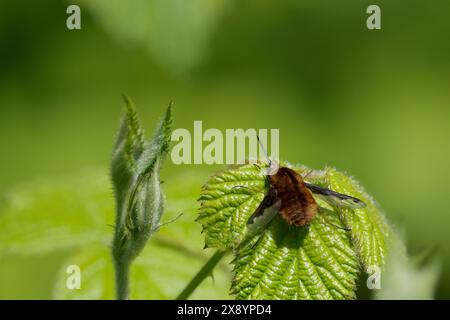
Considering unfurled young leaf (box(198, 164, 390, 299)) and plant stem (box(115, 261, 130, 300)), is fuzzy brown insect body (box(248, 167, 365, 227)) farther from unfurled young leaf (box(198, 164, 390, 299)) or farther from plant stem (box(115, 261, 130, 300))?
plant stem (box(115, 261, 130, 300))

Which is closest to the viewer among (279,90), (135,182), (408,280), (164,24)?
(135,182)

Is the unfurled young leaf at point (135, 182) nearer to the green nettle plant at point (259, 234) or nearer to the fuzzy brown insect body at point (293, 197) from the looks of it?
the green nettle plant at point (259, 234)

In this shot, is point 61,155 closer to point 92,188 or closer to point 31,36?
point 31,36

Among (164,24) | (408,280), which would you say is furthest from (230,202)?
(164,24)

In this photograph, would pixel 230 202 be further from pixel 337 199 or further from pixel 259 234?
pixel 337 199

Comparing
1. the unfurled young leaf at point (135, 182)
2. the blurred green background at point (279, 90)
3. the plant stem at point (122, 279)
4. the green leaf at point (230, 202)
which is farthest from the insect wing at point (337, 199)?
the blurred green background at point (279, 90)
